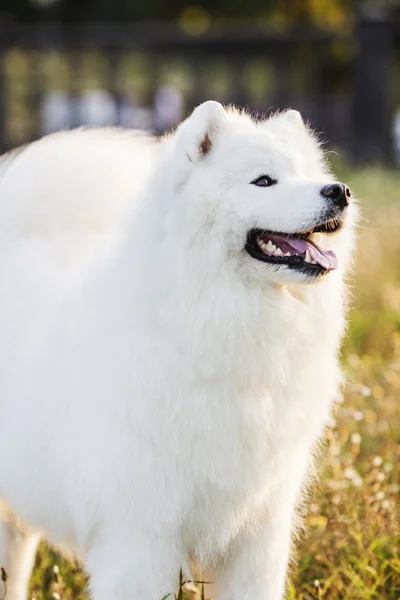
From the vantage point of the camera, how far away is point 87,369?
2.79m

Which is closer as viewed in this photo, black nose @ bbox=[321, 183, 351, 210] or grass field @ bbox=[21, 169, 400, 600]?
black nose @ bbox=[321, 183, 351, 210]

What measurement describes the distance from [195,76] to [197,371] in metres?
14.3

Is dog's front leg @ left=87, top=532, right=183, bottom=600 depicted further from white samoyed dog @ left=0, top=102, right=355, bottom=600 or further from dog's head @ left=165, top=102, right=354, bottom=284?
dog's head @ left=165, top=102, right=354, bottom=284

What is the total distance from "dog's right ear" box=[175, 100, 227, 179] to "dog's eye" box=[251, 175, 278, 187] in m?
0.17

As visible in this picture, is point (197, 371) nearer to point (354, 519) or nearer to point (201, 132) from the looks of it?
point (201, 132)

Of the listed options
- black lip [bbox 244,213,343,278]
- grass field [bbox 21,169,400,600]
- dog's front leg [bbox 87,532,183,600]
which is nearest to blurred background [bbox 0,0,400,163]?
grass field [bbox 21,169,400,600]

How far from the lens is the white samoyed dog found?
263 cm

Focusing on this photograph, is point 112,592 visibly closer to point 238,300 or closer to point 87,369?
point 87,369

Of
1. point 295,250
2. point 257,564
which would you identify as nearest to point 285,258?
point 295,250

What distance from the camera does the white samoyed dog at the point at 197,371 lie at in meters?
2.63

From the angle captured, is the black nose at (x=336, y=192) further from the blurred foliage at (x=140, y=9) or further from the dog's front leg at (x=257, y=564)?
the blurred foliage at (x=140, y=9)

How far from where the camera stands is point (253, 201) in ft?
8.63

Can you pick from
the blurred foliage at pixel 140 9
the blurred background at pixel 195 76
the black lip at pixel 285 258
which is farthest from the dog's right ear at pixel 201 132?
the blurred foliage at pixel 140 9

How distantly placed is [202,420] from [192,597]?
75 cm
